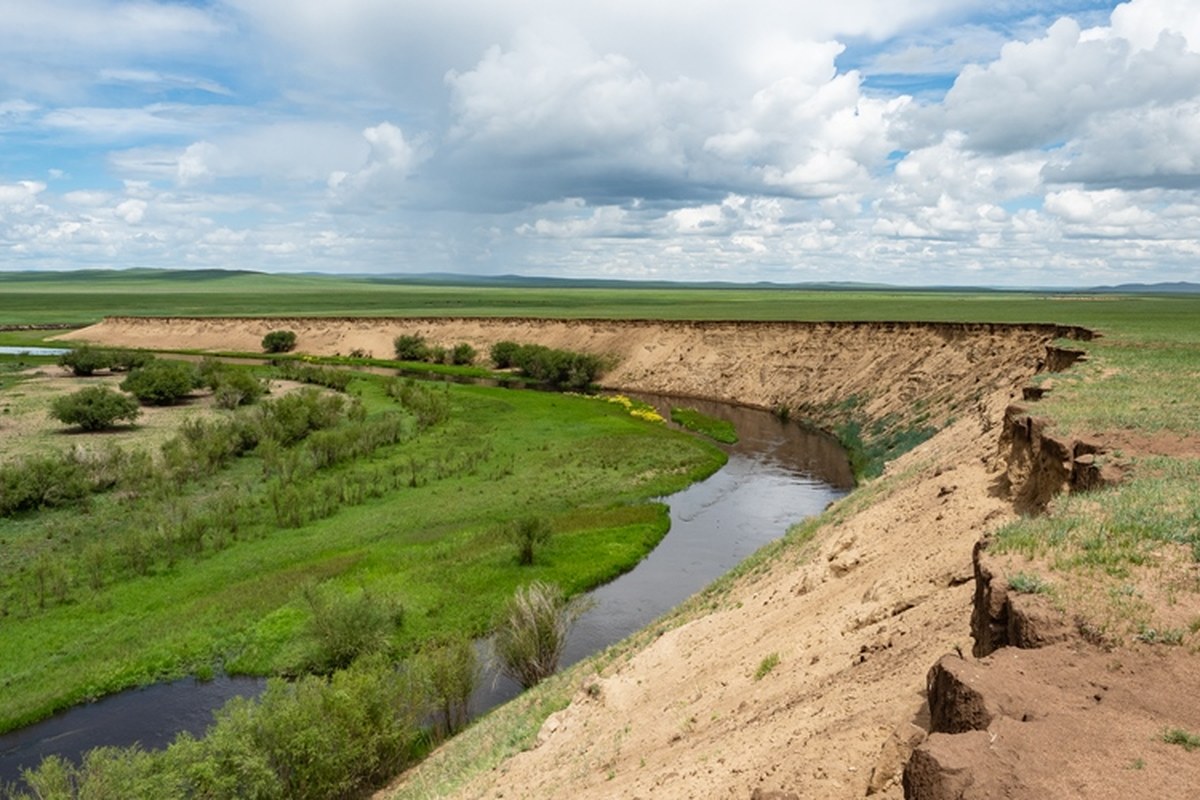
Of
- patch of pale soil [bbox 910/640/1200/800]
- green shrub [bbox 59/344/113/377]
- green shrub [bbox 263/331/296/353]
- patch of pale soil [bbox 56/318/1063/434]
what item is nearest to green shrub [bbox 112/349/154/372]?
green shrub [bbox 59/344/113/377]

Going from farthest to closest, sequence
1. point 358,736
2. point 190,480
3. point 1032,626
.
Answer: point 190,480 → point 358,736 → point 1032,626

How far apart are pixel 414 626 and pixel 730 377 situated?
65398 mm

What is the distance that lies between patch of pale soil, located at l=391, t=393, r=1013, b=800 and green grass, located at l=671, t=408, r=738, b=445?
Answer: 40.8m

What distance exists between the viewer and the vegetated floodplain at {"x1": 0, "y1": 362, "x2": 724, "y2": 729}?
28.4 m

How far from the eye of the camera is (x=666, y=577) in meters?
36.4

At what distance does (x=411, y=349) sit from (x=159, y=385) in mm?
45934

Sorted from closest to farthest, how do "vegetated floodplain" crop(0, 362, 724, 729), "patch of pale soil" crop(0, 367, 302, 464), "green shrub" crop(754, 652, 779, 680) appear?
"green shrub" crop(754, 652, 779, 680)
"vegetated floodplain" crop(0, 362, 724, 729)
"patch of pale soil" crop(0, 367, 302, 464)

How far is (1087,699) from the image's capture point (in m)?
8.90

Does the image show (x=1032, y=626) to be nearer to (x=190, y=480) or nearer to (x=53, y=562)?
(x=53, y=562)

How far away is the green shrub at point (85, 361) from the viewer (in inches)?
3601

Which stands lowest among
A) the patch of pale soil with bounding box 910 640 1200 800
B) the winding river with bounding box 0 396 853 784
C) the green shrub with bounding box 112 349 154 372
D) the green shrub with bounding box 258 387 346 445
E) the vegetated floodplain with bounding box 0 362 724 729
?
the winding river with bounding box 0 396 853 784

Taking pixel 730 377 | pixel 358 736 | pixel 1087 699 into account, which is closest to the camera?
pixel 1087 699

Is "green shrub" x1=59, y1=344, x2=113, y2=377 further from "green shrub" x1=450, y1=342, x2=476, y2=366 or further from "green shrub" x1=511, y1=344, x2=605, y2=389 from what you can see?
"green shrub" x1=511, y1=344, x2=605, y2=389

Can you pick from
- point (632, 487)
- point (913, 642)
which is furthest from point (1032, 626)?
point (632, 487)
